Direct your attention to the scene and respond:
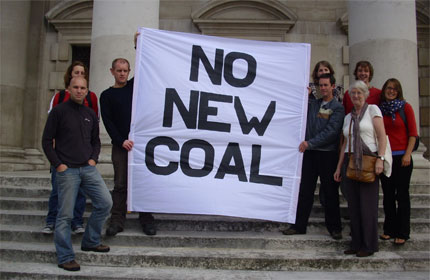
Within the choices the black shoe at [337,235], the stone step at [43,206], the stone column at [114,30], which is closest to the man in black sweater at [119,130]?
the stone step at [43,206]

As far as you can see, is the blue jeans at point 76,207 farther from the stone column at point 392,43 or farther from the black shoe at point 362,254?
the stone column at point 392,43

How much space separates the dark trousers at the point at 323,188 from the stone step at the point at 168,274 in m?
0.70

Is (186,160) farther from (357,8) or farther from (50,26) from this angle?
(50,26)

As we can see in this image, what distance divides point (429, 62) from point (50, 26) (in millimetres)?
10107

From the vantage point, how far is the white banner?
15.2ft

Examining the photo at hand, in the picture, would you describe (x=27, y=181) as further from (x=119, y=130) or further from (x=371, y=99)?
(x=371, y=99)

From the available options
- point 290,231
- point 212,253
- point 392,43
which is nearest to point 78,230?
point 212,253

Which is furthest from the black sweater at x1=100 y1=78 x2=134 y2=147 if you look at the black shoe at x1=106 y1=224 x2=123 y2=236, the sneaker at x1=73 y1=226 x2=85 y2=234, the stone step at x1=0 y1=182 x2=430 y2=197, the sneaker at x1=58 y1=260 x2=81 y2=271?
the stone step at x1=0 y1=182 x2=430 y2=197

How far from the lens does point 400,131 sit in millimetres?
4660

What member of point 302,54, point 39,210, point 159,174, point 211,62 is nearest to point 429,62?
point 302,54

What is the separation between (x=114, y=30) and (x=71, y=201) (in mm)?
3717

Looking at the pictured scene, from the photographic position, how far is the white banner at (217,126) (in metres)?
4.62

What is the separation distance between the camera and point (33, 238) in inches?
189

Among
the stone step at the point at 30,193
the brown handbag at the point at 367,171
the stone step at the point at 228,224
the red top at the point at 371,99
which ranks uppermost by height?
the red top at the point at 371,99
